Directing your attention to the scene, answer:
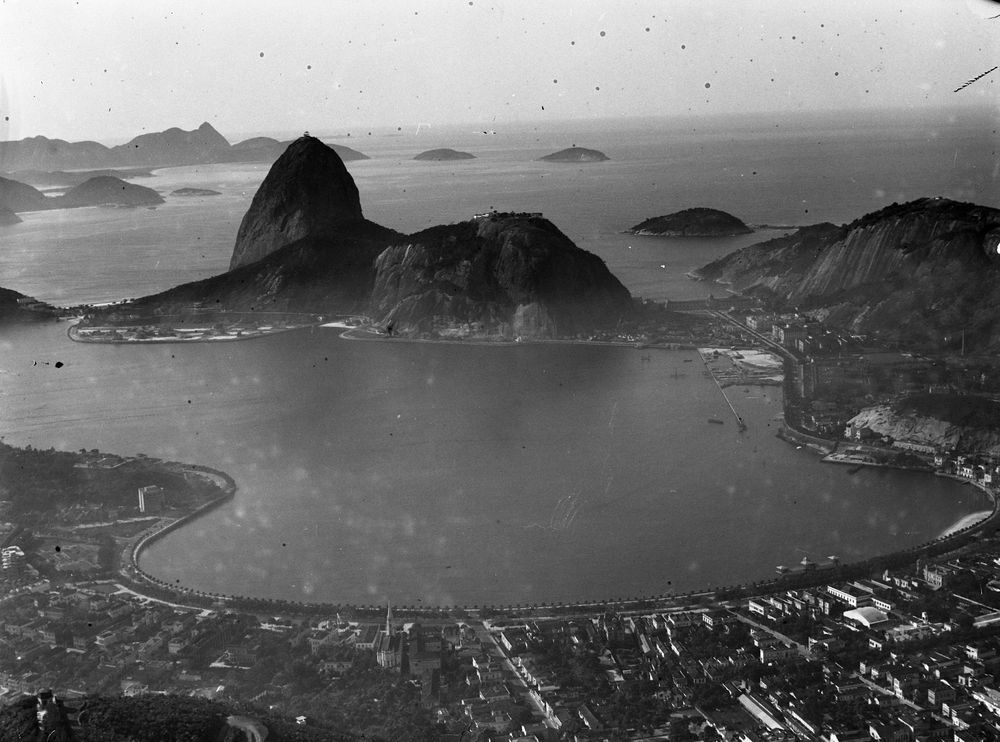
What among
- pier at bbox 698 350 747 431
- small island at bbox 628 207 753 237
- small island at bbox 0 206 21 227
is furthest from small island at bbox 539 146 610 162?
pier at bbox 698 350 747 431

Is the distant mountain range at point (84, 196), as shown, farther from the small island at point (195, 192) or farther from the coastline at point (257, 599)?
the coastline at point (257, 599)

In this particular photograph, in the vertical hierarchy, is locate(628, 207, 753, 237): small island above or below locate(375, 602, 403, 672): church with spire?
above

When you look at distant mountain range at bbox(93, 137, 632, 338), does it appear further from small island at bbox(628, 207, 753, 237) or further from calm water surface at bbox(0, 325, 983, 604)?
small island at bbox(628, 207, 753, 237)

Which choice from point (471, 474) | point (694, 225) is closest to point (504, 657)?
point (471, 474)

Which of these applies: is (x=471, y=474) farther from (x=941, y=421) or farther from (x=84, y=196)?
(x=84, y=196)

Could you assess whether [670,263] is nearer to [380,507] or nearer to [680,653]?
[380,507]

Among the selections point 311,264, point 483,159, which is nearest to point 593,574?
point 311,264
